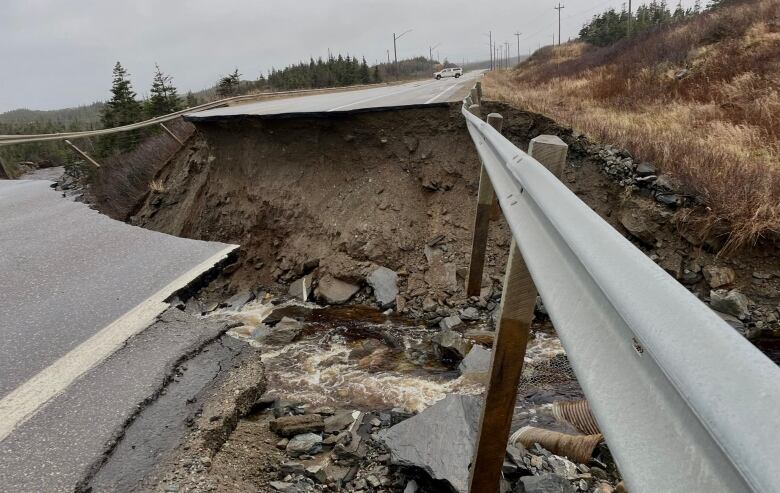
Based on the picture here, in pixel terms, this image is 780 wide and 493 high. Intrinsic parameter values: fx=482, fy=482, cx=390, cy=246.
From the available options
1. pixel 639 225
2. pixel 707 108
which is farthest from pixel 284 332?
pixel 707 108

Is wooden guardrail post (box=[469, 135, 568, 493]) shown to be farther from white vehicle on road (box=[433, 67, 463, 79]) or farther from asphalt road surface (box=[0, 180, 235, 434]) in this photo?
white vehicle on road (box=[433, 67, 463, 79])

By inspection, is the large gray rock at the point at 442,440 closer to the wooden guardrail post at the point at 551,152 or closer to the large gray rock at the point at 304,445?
the large gray rock at the point at 304,445

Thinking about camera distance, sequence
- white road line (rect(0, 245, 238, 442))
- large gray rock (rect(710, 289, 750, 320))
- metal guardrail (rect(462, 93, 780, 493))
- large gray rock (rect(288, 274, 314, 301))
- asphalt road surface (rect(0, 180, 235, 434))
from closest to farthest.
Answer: metal guardrail (rect(462, 93, 780, 493))
white road line (rect(0, 245, 238, 442))
asphalt road surface (rect(0, 180, 235, 434))
large gray rock (rect(710, 289, 750, 320))
large gray rock (rect(288, 274, 314, 301))

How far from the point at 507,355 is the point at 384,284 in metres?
5.66

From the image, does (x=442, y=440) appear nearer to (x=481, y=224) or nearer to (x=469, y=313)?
(x=481, y=224)

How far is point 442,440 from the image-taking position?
331 centimetres

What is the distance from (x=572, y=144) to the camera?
27.8ft

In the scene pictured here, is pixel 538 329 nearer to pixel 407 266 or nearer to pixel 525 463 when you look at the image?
pixel 407 266

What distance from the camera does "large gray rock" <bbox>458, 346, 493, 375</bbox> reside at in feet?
18.1

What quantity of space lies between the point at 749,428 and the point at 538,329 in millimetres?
6428

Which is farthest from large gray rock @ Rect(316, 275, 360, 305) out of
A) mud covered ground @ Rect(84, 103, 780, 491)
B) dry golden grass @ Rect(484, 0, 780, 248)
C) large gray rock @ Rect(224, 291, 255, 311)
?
dry golden grass @ Rect(484, 0, 780, 248)

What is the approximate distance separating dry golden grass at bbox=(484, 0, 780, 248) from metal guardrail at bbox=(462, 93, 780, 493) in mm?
6688

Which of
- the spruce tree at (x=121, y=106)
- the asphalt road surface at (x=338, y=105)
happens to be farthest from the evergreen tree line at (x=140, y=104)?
the asphalt road surface at (x=338, y=105)

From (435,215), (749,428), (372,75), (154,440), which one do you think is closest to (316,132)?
(435,215)
